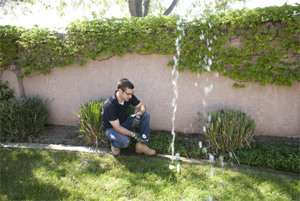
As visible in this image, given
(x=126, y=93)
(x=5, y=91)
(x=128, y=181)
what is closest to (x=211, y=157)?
(x=128, y=181)

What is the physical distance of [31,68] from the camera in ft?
15.8

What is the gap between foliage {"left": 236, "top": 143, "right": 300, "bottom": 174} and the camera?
3043 mm

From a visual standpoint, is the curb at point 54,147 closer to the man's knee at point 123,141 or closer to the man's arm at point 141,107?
the man's knee at point 123,141

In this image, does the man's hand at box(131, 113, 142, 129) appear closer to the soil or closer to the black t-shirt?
the black t-shirt

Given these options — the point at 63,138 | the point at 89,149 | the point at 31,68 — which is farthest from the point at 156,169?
the point at 31,68

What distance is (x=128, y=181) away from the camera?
2623 millimetres

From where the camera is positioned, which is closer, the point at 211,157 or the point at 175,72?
the point at 211,157

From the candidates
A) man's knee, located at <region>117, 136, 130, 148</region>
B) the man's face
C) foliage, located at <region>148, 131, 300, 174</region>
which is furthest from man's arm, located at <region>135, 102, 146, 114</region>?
foliage, located at <region>148, 131, 300, 174</region>

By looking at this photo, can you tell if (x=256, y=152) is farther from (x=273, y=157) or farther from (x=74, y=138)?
(x=74, y=138)

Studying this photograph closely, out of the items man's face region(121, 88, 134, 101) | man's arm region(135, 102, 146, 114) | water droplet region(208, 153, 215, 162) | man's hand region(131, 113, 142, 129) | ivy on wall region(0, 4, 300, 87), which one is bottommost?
water droplet region(208, 153, 215, 162)

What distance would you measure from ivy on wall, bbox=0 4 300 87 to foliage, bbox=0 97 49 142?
963 mm

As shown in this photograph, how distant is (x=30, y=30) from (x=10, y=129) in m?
2.28

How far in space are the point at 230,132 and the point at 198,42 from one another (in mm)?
1847

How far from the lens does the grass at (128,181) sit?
7.80 ft
